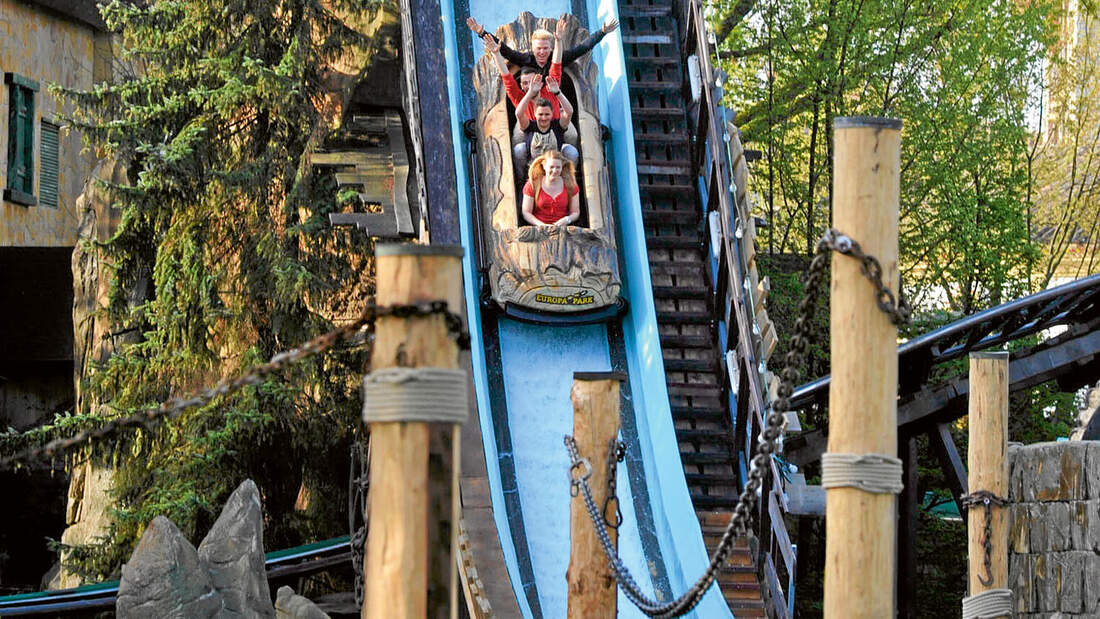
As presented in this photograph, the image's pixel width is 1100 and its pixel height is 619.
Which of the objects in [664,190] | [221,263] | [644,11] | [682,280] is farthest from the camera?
[221,263]

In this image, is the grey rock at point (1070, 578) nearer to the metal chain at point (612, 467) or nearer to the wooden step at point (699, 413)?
the wooden step at point (699, 413)

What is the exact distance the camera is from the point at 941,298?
17359mm

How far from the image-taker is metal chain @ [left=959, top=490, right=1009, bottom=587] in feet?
24.8

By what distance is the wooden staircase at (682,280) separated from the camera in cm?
970

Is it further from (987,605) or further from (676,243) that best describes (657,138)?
(987,605)

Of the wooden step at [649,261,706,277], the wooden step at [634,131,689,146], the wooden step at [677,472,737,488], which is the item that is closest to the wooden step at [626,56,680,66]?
the wooden step at [634,131,689,146]

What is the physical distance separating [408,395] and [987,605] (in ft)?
12.5

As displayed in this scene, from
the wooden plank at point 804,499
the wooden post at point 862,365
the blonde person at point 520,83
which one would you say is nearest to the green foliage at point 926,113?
the wooden plank at point 804,499

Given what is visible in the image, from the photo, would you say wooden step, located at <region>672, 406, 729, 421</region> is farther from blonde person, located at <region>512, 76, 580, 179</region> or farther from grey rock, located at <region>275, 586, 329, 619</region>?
grey rock, located at <region>275, 586, 329, 619</region>

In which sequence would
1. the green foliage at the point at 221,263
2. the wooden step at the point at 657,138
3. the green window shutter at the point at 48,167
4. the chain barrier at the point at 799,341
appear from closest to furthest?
the chain barrier at the point at 799,341 < the wooden step at the point at 657,138 < the green foliage at the point at 221,263 < the green window shutter at the point at 48,167

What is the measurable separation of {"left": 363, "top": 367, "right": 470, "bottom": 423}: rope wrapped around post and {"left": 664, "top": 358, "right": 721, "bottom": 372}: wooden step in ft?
20.1

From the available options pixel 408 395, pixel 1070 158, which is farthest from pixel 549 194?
pixel 1070 158

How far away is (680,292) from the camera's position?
35.5 ft

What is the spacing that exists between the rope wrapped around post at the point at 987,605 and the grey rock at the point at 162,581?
370 centimetres
